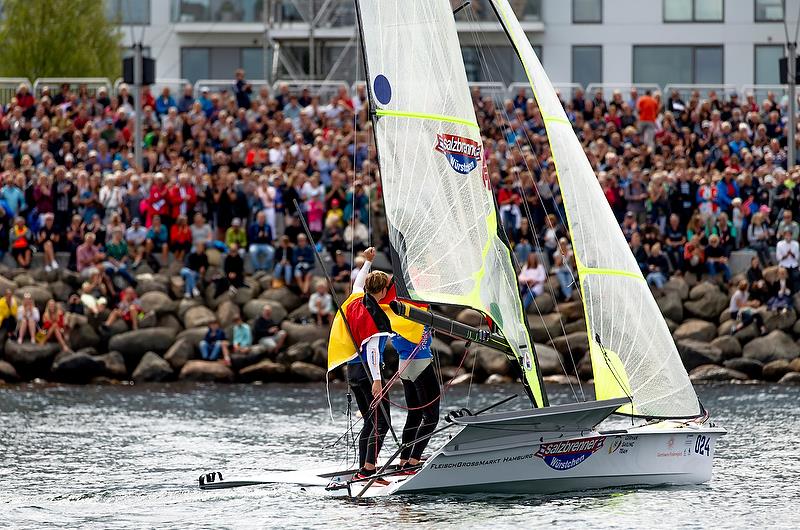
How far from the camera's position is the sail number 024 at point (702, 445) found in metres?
18.6

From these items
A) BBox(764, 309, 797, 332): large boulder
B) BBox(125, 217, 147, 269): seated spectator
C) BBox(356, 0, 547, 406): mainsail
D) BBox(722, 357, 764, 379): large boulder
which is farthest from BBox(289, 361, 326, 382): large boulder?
BBox(356, 0, 547, 406): mainsail

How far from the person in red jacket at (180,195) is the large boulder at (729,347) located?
11270 millimetres

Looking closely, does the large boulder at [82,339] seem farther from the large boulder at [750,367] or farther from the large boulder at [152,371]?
the large boulder at [750,367]

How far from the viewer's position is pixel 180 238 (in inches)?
1356

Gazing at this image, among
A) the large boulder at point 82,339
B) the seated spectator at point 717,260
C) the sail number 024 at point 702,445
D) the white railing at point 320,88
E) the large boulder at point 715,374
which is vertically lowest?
the large boulder at point 715,374

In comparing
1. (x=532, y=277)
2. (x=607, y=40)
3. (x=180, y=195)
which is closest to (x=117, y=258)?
(x=180, y=195)

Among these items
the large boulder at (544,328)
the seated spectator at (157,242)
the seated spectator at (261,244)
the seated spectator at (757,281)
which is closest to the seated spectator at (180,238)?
the seated spectator at (157,242)

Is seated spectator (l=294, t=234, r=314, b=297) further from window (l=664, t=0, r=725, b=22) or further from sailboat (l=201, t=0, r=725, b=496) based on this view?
window (l=664, t=0, r=725, b=22)

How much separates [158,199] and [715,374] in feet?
39.1

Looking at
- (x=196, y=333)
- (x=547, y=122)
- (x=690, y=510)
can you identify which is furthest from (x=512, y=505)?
(x=196, y=333)

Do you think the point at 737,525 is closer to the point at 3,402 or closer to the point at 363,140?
the point at 3,402

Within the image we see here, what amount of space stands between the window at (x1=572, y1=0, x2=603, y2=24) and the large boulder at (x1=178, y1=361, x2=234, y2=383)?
26.4m

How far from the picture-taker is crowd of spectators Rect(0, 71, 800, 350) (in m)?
A: 33.4

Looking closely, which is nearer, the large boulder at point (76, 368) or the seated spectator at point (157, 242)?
the large boulder at point (76, 368)
